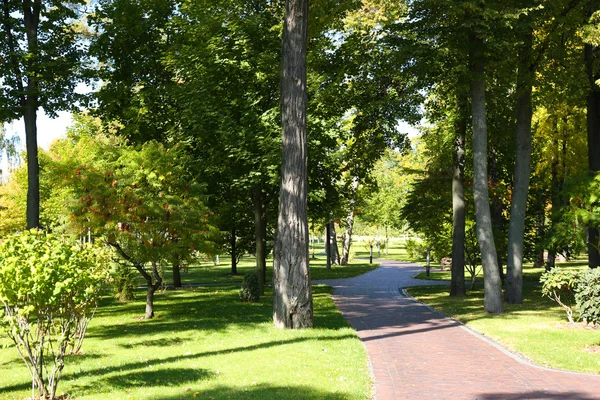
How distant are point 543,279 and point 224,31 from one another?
16.1 meters

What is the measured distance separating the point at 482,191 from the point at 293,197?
6.82 meters

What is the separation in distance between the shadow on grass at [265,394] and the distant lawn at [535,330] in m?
4.64

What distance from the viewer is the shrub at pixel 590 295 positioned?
1318 cm

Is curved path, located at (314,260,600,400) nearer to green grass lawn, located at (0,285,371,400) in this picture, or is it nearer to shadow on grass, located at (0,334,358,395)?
green grass lawn, located at (0,285,371,400)

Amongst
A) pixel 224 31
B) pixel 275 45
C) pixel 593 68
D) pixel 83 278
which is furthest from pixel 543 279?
pixel 224 31

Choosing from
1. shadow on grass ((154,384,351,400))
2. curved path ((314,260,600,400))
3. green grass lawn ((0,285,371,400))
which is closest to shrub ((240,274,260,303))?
green grass lawn ((0,285,371,400))

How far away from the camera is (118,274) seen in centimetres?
2172

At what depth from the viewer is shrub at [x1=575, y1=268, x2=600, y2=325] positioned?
13180mm

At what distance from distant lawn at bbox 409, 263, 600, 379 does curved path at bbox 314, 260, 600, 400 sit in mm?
403

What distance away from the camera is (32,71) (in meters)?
19.2

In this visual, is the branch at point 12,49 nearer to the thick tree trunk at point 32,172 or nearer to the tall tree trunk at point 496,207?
the thick tree trunk at point 32,172

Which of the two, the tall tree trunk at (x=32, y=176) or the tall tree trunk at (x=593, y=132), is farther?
the tall tree trunk at (x=593, y=132)

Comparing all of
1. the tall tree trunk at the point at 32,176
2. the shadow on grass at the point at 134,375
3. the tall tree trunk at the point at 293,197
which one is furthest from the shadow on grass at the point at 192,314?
the tall tree trunk at the point at 32,176

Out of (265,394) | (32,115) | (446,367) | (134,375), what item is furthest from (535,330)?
(32,115)
